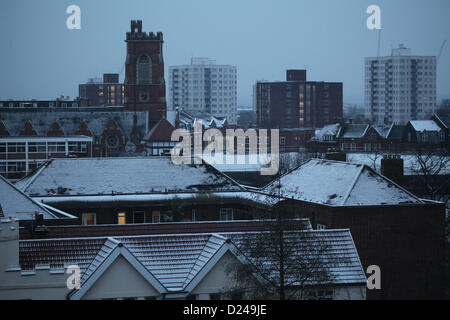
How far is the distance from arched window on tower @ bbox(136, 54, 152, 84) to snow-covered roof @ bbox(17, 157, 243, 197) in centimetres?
5424

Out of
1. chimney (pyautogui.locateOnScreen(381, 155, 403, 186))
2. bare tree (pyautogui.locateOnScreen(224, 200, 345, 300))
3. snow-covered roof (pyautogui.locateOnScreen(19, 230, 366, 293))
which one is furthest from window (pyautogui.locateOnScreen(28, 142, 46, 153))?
bare tree (pyautogui.locateOnScreen(224, 200, 345, 300))

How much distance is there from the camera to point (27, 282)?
1922 cm

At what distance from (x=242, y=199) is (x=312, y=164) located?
450 cm

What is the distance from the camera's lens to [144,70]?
98688 mm

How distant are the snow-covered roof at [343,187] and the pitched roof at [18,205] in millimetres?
11570

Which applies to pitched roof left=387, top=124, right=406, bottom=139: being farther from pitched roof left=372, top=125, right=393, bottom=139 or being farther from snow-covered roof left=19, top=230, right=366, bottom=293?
snow-covered roof left=19, top=230, right=366, bottom=293

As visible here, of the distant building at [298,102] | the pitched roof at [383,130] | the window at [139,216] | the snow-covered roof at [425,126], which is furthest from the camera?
the distant building at [298,102]

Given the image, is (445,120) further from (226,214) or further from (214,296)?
(214,296)

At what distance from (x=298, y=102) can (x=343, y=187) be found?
6057 inches

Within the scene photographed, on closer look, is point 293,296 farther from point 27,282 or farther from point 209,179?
point 209,179

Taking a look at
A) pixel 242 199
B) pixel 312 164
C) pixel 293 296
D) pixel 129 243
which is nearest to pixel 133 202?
pixel 242 199

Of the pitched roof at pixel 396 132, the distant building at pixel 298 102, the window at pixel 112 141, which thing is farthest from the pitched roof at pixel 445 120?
the distant building at pixel 298 102

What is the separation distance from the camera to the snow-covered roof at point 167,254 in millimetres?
20484

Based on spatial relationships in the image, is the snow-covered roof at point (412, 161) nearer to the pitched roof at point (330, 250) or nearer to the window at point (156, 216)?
the window at point (156, 216)
